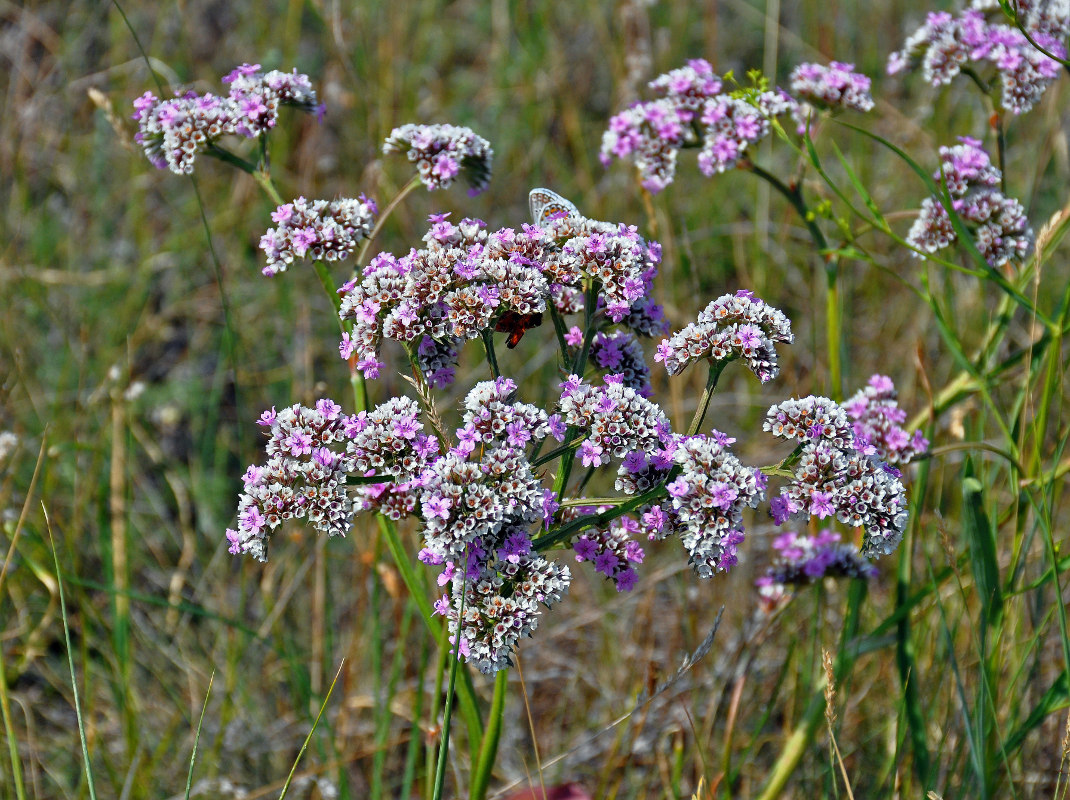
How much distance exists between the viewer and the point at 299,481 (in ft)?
6.81

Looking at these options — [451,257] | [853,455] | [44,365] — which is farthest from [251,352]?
[853,455]

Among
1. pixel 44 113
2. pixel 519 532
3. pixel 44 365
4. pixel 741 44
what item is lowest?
pixel 519 532

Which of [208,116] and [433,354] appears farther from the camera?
[208,116]

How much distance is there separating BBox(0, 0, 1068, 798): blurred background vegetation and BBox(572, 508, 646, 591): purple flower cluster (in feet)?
1.41

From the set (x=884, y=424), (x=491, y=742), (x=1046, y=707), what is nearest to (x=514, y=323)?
(x=491, y=742)

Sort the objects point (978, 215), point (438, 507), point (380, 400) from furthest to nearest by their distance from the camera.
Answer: point (380, 400) < point (978, 215) < point (438, 507)

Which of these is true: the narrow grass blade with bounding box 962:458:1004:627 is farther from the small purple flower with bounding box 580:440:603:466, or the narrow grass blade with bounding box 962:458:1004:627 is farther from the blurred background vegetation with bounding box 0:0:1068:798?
the small purple flower with bounding box 580:440:603:466

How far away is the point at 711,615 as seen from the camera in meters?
4.17

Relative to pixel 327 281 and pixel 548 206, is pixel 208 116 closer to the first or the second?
pixel 327 281

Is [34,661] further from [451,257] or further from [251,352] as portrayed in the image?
[451,257]

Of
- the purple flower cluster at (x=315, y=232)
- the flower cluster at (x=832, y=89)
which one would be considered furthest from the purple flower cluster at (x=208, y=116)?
the flower cluster at (x=832, y=89)

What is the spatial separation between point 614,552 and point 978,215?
→ 1.62m

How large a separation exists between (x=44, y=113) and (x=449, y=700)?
567 cm

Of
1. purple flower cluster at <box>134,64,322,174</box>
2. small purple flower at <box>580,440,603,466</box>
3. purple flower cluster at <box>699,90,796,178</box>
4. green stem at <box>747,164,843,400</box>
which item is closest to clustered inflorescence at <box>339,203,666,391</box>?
small purple flower at <box>580,440,603,466</box>
